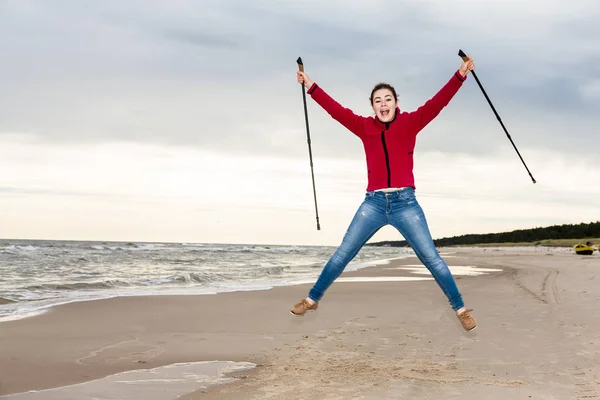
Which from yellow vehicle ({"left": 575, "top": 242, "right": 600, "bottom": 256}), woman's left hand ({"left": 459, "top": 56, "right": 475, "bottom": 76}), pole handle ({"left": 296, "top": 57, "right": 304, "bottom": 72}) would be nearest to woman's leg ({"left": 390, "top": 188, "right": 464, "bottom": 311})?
woman's left hand ({"left": 459, "top": 56, "right": 475, "bottom": 76})

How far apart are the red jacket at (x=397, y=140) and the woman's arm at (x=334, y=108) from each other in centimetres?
6

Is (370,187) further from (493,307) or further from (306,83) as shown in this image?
(493,307)

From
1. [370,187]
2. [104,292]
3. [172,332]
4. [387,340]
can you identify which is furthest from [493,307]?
[104,292]

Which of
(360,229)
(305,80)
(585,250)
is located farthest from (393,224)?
(585,250)

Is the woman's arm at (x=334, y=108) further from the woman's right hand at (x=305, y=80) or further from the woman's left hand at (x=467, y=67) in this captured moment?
the woman's left hand at (x=467, y=67)

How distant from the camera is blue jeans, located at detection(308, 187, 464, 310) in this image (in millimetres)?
5508

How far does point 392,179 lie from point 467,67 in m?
1.31

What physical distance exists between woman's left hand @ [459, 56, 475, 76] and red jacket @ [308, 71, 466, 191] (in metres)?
0.05

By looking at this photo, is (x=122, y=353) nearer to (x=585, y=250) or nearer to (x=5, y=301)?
(x=5, y=301)

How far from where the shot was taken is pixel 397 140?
560 cm

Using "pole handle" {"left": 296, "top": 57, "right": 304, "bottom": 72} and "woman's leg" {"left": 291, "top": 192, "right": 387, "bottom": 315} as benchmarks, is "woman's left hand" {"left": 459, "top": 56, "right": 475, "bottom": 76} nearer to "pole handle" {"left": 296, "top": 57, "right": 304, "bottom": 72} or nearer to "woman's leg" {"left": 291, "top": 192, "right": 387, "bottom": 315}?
"woman's leg" {"left": 291, "top": 192, "right": 387, "bottom": 315}

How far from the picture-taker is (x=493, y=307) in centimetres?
1170

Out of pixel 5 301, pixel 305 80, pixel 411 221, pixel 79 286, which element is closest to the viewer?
pixel 411 221

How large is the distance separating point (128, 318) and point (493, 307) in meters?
7.19
